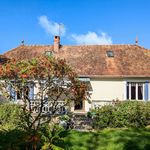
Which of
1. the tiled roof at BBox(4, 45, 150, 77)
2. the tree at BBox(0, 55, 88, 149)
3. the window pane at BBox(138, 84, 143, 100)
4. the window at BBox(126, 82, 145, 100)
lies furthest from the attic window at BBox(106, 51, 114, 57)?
the tree at BBox(0, 55, 88, 149)

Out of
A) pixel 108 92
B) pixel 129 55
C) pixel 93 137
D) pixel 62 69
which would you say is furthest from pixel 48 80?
pixel 129 55

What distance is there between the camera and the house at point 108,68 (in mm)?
39000

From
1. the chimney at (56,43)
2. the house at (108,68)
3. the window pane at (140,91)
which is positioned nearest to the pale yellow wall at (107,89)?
the house at (108,68)

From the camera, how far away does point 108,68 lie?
40562 mm

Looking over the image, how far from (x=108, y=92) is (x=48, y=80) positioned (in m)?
24.0

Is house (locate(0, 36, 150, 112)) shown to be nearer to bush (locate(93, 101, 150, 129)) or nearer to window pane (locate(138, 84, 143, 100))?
window pane (locate(138, 84, 143, 100))

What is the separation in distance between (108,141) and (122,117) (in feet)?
33.3

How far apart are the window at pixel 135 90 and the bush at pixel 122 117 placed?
12.5 meters

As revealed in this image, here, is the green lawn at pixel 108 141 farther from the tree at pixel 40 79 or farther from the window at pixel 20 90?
the window at pixel 20 90

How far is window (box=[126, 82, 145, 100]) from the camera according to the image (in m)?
39.1

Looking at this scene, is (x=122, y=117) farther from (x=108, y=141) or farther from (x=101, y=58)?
(x=101, y=58)

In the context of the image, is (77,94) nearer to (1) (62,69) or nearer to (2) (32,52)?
(1) (62,69)

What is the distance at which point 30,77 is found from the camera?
15.5m

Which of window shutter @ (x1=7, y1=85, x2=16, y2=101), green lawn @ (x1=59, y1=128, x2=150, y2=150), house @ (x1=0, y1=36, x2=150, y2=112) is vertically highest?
house @ (x1=0, y1=36, x2=150, y2=112)
